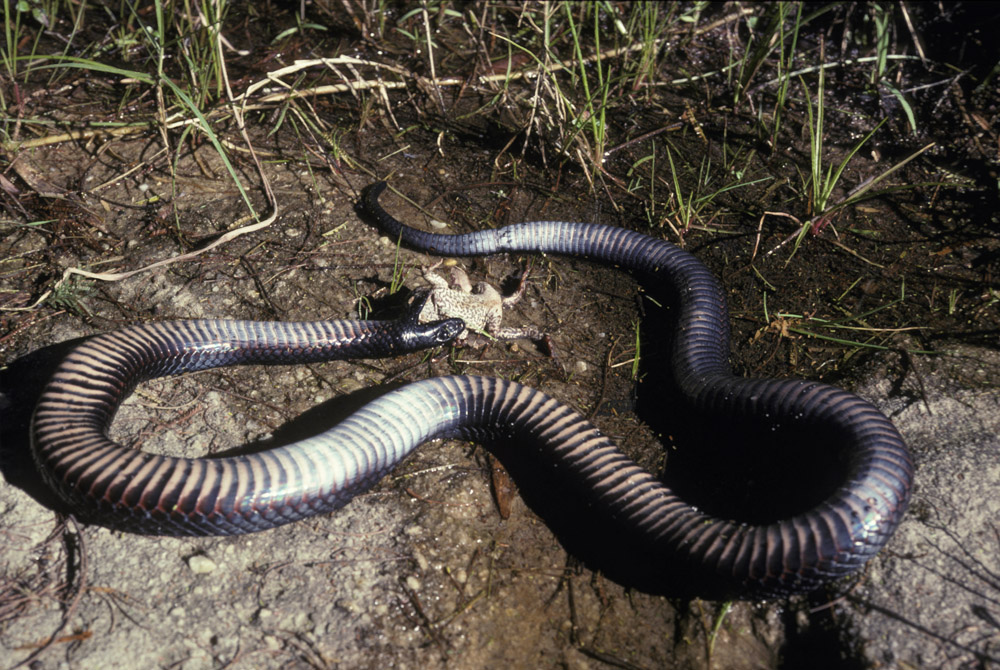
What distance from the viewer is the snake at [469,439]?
10.1 ft

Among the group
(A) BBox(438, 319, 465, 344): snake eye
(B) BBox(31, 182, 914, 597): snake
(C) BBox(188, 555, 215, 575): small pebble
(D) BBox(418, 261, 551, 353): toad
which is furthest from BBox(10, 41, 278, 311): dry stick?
(C) BBox(188, 555, 215, 575): small pebble

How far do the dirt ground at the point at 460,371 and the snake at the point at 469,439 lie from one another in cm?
15

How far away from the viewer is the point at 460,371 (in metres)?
4.12

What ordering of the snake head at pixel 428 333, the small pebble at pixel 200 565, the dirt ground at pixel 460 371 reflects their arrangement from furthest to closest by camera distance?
the snake head at pixel 428 333 < the small pebble at pixel 200 565 < the dirt ground at pixel 460 371

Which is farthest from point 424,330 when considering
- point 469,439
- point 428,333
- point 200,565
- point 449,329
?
point 200,565

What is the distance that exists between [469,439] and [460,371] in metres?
0.48

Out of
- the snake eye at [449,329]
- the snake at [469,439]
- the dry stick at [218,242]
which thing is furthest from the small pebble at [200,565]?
the dry stick at [218,242]

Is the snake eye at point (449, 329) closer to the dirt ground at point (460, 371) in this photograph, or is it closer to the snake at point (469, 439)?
the snake at point (469, 439)

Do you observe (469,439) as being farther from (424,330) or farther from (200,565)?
(200,565)

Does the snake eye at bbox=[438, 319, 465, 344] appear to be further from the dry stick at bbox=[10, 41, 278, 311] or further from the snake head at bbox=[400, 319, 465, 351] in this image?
the dry stick at bbox=[10, 41, 278, 311]

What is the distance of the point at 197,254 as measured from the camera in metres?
4.36

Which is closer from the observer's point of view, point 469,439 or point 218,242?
point 469,439

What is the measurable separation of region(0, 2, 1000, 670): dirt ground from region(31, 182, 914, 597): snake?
6.0 inches

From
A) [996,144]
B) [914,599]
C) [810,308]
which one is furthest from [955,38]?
[914,599]
